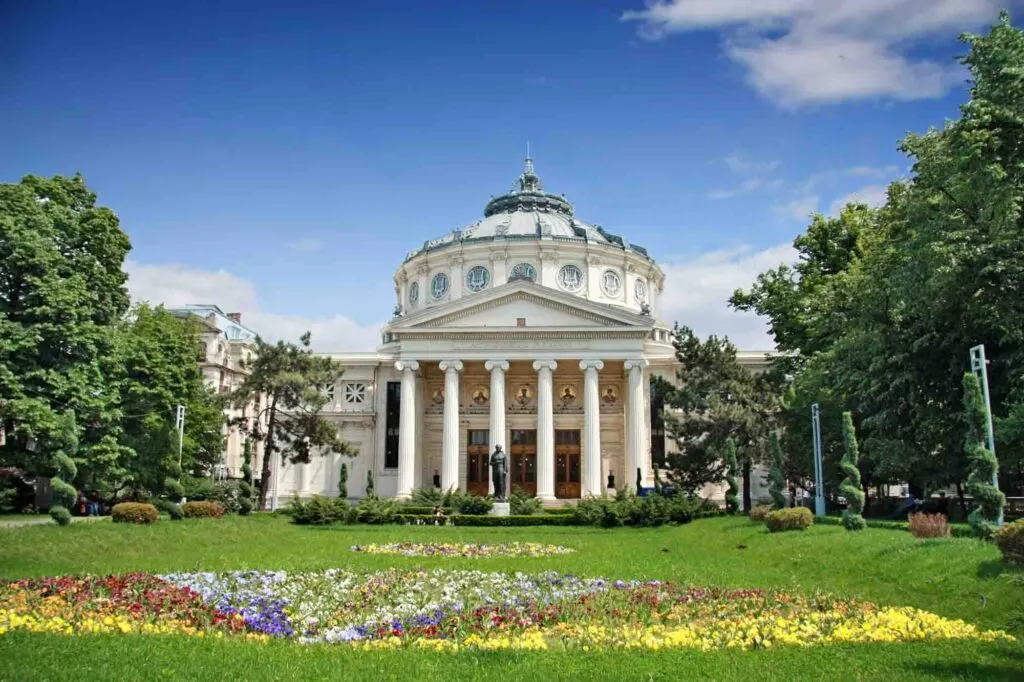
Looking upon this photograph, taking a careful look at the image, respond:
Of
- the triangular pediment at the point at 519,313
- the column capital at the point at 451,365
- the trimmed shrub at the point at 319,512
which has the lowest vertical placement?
the trimmed shrub at the point at 319,512

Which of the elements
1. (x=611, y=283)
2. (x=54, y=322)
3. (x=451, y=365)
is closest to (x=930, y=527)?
(x=54, y=322)

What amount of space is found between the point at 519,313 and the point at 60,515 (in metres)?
32.7

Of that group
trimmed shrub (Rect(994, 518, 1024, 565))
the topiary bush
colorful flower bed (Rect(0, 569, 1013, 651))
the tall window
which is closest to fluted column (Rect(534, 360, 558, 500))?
Result: the tall window

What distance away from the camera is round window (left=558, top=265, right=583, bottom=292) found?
63.2m

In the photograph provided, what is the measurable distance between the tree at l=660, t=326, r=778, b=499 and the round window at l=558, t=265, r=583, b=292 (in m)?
14.8

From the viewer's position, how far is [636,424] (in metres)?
52.3

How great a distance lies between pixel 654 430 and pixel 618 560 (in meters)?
38.9

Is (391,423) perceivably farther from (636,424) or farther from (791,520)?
(791,520)

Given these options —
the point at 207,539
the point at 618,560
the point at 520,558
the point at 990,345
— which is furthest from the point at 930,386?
the point at 207,539

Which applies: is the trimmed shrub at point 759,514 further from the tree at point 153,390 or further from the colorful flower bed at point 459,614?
the tree at point 153,390

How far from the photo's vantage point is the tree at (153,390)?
39281 mm

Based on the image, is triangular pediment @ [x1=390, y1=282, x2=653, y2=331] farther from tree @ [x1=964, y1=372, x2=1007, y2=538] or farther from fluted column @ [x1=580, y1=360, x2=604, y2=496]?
tree @ [x1=964, y1=372, x2=1007, y2=538]

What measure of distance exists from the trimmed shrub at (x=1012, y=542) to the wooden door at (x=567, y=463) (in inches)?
1695

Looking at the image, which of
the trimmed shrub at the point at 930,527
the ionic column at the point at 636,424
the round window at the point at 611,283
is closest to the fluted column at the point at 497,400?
the ionic column at the point at 636,424
